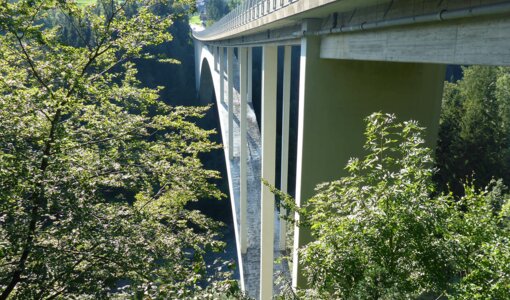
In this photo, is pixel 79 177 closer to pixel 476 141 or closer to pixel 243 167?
pixel 243 167

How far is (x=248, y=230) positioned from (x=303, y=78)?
1197 cm

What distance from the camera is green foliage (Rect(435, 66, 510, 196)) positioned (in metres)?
20.3

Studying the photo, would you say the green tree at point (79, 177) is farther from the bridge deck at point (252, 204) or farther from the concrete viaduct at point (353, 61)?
the bridge deck at point (252, 204)

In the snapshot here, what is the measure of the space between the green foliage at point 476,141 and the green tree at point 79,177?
681 inches

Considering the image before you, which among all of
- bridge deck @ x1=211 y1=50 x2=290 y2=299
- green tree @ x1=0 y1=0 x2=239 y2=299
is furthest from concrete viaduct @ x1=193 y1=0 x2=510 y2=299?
green tree @ x1=0 y1=0 x2=239 y2=299

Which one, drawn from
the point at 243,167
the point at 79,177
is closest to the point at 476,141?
the point at 243,167

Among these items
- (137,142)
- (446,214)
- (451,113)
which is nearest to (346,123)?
(446,214)

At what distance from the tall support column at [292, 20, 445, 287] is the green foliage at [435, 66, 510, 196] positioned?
40.7 feet

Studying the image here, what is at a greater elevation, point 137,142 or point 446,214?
point 137,142

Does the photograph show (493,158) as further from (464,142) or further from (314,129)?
(314,129)

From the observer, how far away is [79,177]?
500cm

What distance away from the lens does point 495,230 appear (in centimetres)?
453

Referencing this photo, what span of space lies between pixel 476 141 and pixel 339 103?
16557 millimetres

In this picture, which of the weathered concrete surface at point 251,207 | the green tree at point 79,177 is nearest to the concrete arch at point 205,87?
the weathered concrete surface at point 251,207
